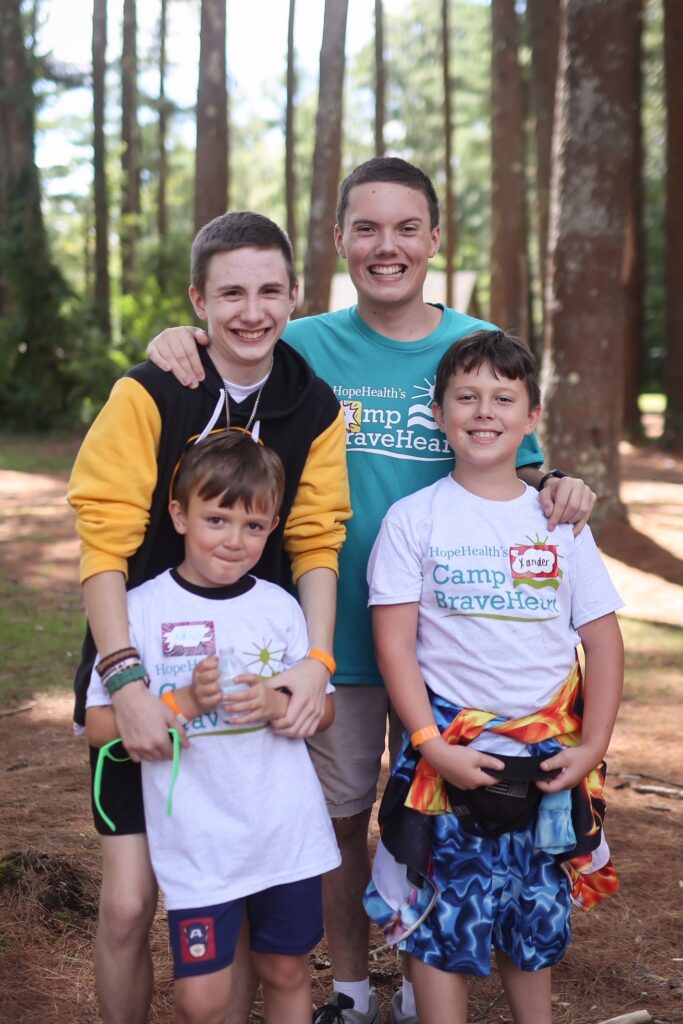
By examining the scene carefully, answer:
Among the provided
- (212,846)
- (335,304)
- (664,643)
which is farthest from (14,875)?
(335,304)

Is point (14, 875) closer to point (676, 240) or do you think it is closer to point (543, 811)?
point (543, 811)

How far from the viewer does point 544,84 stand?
61.2 ft

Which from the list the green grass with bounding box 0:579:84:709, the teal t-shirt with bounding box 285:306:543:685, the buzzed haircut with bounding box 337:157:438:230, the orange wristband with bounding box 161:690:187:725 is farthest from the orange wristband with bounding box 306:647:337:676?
the green grass with bounding box 0:579:84:709

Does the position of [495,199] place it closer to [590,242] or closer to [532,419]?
[590,242]

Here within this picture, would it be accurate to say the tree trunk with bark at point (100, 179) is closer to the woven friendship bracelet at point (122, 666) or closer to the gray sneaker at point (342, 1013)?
the gray sneaker at point (342, 1013)

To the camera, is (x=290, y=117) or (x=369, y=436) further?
(x=290, y=117)

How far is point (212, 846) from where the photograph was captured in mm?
2436

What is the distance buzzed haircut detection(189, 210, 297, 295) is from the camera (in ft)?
8.87

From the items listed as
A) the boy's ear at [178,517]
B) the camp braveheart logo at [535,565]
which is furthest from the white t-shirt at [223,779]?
the camp braveheart logo at [535,565]

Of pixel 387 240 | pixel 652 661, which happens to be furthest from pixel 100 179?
pixel 387 240

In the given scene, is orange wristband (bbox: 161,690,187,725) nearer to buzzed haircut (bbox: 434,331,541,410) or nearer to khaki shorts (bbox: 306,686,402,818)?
khaki shorts (bbox: 306,686,402,818)

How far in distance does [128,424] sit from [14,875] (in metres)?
1.94

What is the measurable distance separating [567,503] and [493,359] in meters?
0.44

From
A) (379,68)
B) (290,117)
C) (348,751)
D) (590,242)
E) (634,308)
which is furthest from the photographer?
(379,68)
